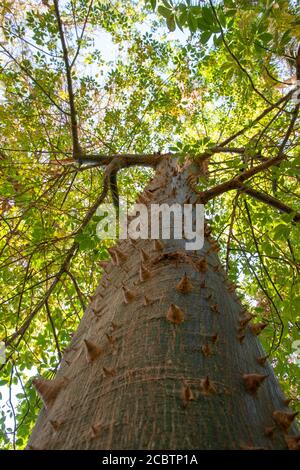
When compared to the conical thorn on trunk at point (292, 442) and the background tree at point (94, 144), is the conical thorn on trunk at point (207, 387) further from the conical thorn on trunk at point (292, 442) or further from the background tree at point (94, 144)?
the background tree at point (94, 144)

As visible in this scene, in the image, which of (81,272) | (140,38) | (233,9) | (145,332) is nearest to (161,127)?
(140,38)

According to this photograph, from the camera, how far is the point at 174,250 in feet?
6.26

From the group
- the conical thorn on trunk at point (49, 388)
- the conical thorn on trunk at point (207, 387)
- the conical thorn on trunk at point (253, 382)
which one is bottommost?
the conical thorn on trunk at point (207, 387)

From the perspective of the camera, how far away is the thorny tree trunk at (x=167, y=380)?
2.73ft

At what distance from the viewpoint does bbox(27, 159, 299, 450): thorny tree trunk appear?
832 mm

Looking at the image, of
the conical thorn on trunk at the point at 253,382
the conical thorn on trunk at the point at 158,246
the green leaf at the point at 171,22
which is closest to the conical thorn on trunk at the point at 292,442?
the conical thorn on trunk at the point at 253,382

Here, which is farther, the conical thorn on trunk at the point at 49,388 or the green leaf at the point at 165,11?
the green leaf at the point at 165,11

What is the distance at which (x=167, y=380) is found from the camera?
96cm

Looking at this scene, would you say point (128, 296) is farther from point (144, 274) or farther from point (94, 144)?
point (94, 144)

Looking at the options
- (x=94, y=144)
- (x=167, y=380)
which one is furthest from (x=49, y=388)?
(x=94, y=144)
